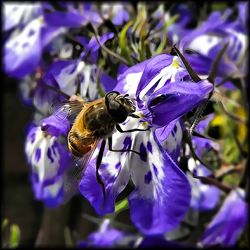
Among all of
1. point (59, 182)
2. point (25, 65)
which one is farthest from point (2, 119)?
point (59, 182)

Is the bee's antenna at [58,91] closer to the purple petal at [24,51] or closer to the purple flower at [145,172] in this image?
the purple flower at [145,172]

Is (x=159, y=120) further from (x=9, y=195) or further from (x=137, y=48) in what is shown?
(x=9, y=195)

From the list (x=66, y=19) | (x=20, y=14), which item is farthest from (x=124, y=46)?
(x=20, y=14)

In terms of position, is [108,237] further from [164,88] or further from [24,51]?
[164,88]

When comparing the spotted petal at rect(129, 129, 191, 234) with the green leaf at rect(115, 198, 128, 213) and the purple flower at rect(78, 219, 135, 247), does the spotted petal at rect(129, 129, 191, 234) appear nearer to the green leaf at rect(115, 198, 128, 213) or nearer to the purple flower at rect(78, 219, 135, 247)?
the green leaf at rect(115, 198, 128, 213)

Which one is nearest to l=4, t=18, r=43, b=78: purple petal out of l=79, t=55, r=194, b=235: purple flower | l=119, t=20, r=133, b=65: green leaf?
l=119, t=20, r=133, b=65: green leaf

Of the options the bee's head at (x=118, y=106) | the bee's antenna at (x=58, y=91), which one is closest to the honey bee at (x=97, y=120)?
the bee's head at (x=118, y=106)
